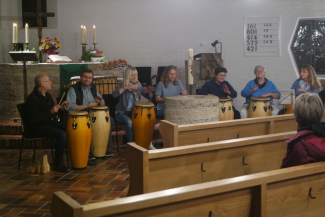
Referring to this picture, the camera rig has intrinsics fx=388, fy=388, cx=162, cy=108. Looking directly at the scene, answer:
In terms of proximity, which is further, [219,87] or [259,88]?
[259,88]

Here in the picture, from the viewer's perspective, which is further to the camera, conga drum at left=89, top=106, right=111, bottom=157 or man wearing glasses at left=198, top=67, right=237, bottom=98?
man wearing glasses at left=198, top=67, right=237, bottom=98

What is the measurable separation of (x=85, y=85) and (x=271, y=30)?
499cm

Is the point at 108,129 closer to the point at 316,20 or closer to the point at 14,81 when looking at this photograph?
the point at 14,81

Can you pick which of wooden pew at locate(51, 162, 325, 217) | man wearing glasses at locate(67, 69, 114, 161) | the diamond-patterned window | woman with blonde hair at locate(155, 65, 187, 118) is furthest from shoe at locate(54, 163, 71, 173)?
the diamond-patterned window

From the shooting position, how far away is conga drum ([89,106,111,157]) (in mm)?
4977

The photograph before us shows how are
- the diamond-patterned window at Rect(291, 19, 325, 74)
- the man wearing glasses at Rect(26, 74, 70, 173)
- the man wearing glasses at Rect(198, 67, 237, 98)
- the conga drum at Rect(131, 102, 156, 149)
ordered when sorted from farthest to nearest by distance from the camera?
1. the diamond-patterned window at Rect(291, 19, 325, 74)
2. the man wearing glasses at Rect(198, 67, 237, 98)
3. the conga drum at Rect(131, 102, 156, 149)
4. the man wearing glasses at Rect(26, 74, 70, 173)

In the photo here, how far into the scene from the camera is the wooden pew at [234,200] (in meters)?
1.44

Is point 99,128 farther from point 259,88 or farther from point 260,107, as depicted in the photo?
point 259,88

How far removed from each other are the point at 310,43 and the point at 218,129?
5907 mm

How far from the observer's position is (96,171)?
456cm

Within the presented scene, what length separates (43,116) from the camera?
4500 mm

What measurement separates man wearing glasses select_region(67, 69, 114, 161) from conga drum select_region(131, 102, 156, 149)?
485 millimetres

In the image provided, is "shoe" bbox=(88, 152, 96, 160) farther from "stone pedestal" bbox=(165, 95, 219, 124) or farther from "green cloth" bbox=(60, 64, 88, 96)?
"green cloth" bbox=(60, 64, 88, 96)

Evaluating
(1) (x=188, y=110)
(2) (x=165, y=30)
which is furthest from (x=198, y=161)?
(2) (x=165, y=30)
